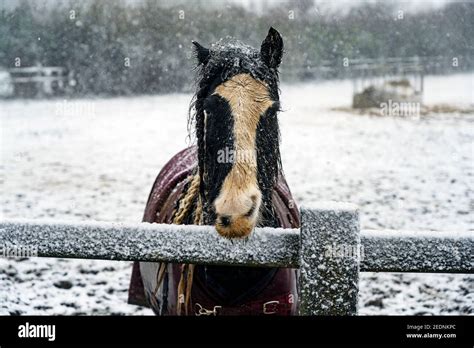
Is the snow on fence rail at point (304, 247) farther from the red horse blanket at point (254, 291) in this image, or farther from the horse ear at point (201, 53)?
the horse ear at point (201, 53)

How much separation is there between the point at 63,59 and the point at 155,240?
70.7 ft

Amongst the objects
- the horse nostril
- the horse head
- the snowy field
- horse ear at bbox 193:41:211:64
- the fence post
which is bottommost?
the snowy field

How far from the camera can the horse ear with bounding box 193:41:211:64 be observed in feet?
7.34

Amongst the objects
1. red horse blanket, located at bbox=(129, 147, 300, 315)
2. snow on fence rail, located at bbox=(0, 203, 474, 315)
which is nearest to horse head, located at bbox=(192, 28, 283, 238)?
snow on fence rail, located at bbox=(0, 203, 474, 315)

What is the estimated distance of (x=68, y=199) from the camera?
7.01 m

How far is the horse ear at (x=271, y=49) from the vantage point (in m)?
2.15

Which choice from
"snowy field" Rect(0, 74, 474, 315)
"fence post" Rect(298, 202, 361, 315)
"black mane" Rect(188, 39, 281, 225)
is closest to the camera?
"fence post" Rect(298, 202, 361, 315)

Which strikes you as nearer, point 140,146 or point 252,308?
point 252,308

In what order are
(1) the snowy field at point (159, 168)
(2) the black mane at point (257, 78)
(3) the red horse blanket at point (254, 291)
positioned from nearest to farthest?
(2) the black mane at point (257, 78) < (3) the red horse blanket at point (254, 291) < (1) the snowy field at point (159, 168)

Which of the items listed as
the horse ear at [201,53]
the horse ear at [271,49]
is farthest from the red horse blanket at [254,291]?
the horse ear at [271,49]

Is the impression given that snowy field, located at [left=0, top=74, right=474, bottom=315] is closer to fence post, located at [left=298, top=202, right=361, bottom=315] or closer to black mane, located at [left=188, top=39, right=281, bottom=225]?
black mane, located at [left=188, top=39, right=281, bottom=225]

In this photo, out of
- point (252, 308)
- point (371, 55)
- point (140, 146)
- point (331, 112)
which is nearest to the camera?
point (252, 308)

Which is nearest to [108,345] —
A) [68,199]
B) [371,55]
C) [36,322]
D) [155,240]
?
[36,322]

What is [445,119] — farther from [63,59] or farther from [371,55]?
[63,59]
